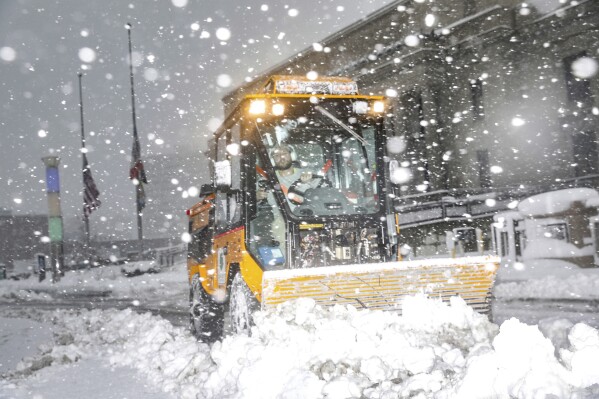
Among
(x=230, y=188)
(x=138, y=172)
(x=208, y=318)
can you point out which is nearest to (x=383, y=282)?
(x=230, y=188)

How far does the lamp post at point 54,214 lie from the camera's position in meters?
26.4

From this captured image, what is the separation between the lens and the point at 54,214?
1047 inches

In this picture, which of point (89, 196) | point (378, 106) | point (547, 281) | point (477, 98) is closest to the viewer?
point (378, 106)

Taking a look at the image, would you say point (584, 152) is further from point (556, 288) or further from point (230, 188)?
point (230, 188)

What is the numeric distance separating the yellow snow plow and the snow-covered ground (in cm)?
62

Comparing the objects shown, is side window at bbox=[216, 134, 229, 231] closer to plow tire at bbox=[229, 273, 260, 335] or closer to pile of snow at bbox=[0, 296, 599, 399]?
plow tire at bbox=[229, 273, 260, 335]

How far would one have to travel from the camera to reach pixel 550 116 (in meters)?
21.9

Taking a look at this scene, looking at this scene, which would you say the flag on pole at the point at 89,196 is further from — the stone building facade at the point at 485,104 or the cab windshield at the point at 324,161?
the cab windshield at the point at 324,161

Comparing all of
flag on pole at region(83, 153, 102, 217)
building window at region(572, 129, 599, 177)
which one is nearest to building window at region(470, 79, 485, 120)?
building window at region(572, 129, 599, 177)

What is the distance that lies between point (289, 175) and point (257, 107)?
87 cm

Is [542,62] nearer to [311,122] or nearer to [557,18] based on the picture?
[557,18]

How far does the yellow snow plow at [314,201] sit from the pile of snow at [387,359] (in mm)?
789

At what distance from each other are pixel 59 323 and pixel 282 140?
803 centimetres

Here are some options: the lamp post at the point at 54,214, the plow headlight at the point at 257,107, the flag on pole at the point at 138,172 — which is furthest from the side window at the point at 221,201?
the flag on pole at the point at 138,172
